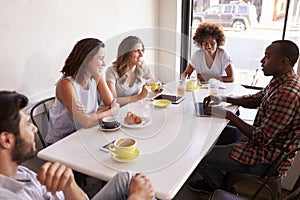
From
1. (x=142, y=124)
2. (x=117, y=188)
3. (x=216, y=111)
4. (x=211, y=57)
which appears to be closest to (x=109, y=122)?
(x=142, y=124)

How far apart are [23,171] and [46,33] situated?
1.15 meters

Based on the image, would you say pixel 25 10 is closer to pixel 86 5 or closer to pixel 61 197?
pixel 86 5

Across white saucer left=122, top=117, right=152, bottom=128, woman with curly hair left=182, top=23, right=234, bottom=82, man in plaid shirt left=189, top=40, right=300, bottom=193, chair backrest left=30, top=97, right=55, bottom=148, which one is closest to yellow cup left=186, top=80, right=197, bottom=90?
woman with curly hair left=182, top=23, right=234, bottom=82

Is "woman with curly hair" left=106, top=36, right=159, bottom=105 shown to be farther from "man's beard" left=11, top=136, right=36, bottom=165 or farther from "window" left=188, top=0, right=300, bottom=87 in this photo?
"man's beard" left=11, top=136, right=36, bottom=165

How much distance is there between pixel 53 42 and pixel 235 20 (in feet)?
6.42

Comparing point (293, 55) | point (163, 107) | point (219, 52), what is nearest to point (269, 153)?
point (293, 55)

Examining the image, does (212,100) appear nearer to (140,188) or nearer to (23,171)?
(140,188)

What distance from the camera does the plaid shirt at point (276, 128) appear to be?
58.4 inches

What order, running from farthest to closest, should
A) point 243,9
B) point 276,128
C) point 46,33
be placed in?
point 243,9
point 46,33
point 276,128

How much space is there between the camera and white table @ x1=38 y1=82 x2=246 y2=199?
46.5 inches

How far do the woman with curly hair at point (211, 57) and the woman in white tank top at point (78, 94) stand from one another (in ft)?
3.70

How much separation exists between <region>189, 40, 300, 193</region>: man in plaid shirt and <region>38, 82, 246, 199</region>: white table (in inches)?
6.9

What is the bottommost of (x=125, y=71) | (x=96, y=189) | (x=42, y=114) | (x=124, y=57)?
(x=96, y=189)

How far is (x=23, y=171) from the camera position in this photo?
3.55ft
